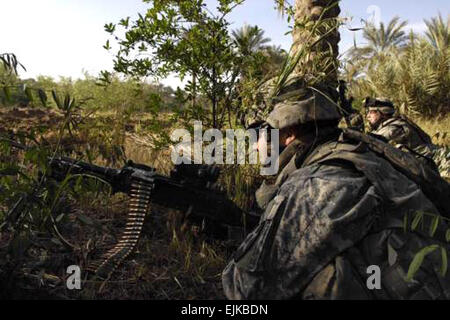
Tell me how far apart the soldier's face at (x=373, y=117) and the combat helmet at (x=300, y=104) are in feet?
17.3

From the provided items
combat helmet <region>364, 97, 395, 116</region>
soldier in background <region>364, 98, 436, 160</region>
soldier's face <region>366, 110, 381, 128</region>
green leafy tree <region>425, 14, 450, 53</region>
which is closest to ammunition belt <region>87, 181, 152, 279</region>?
soldier in background <region>364, 98, 436, 160</region>

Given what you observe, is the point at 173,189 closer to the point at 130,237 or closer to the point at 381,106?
the point at 130,237

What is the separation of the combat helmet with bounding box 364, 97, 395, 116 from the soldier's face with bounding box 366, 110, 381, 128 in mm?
63

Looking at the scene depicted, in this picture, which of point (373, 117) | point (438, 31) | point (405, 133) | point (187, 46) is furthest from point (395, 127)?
point (438, 31)

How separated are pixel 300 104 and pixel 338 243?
36.0 inches

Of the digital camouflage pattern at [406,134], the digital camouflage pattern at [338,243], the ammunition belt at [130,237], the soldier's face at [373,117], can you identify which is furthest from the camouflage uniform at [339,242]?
the soldier's face at [373,117]

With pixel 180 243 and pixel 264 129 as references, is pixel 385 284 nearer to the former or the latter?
pixel 264 129

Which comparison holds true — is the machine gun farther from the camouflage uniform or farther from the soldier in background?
the soldier in background

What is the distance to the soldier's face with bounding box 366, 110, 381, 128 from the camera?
7574 millimetres

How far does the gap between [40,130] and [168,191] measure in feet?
3.34

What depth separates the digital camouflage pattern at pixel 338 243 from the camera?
2029 millimetres

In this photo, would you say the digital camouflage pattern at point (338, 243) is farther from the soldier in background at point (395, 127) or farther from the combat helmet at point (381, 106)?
the combat helmet at point (381, 106)

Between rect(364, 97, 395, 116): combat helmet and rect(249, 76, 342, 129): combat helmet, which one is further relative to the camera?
rect(364, 97, 395, 116): combat helmet

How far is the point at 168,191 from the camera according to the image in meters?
3.13
